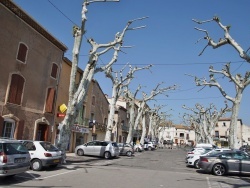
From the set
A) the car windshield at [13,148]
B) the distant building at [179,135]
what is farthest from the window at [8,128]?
the distant building at [179,135]

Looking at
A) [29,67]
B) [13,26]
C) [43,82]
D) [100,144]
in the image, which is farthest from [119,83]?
[13,26]

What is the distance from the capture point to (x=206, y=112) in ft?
155

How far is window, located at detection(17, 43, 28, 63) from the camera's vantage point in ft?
63.6

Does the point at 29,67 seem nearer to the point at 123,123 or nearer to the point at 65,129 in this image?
the point at 65,129

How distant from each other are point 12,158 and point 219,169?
1164 centimetres

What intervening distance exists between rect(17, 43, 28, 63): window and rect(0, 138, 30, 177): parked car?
9851mm

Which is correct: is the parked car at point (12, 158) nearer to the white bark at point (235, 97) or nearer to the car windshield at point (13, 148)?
the car windshield at point (13, 148)

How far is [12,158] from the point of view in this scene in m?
10.1

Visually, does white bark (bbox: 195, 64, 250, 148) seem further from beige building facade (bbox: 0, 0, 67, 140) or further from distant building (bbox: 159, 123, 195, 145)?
distant building (bbox: 159, 123, 195, 145)

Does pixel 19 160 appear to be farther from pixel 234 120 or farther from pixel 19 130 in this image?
pixel 234 120

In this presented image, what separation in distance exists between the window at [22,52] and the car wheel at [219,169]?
13980 millimetres

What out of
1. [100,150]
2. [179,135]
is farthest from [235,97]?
[179,135]

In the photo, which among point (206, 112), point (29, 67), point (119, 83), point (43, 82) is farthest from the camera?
point (206, 112)

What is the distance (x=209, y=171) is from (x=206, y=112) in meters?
31.2
